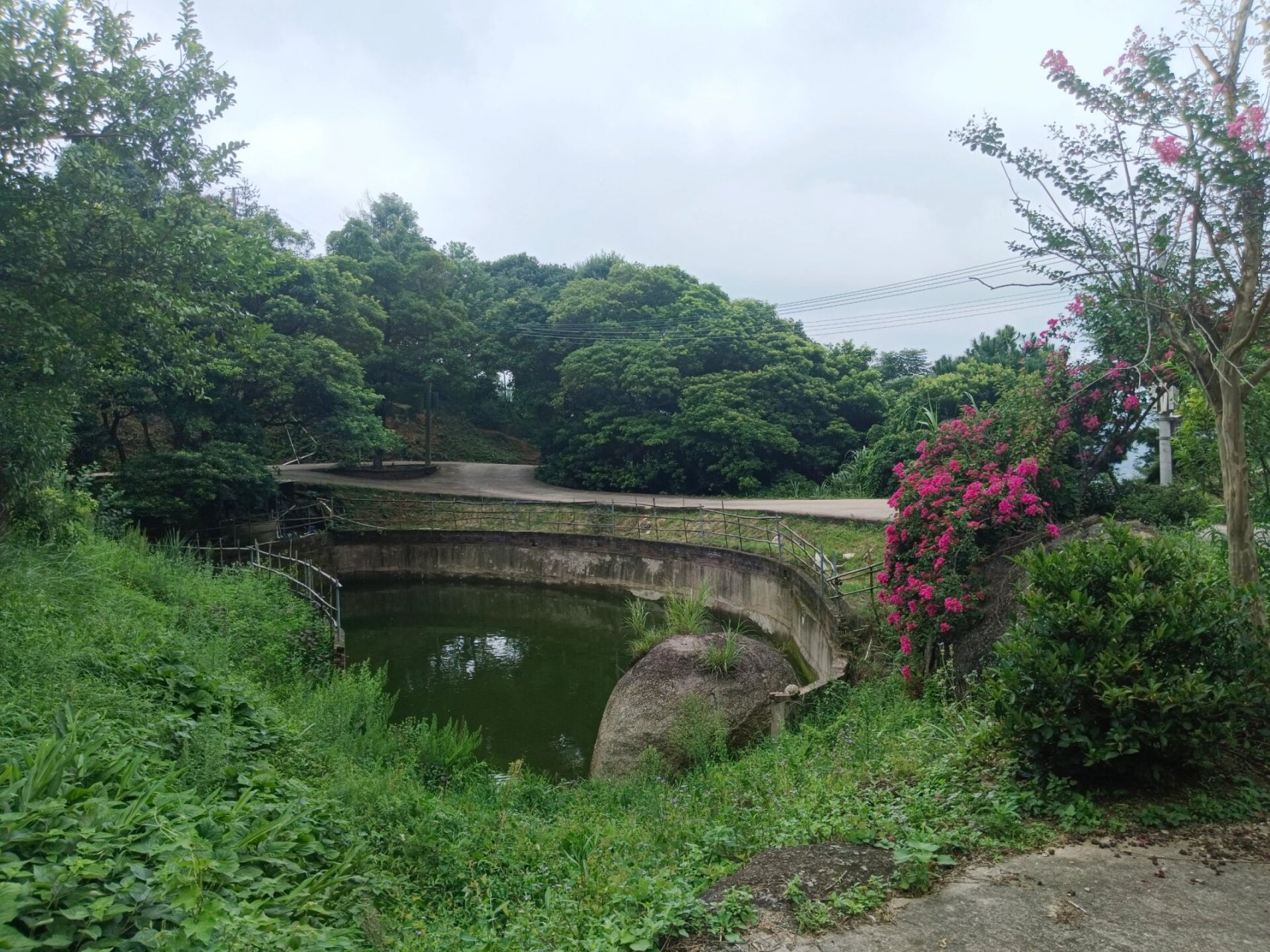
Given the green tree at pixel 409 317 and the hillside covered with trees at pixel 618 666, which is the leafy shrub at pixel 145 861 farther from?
the green tree at pixel 409 317

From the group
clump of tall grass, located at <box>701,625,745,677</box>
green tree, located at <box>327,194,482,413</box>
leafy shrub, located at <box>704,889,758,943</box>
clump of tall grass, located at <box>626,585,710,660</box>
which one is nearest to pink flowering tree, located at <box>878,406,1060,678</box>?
clump of tall grass, located at <box>701,625,745,677</box>

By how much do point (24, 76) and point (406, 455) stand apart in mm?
29279

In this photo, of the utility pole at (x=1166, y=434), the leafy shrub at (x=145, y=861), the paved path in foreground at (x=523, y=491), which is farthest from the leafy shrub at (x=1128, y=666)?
the paved path in foreground at (x=523, y=491)

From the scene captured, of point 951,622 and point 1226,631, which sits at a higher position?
point 1226,631

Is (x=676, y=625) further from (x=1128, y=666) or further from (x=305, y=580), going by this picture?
(x=305, y=580)

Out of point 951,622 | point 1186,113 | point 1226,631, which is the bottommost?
point 951,622

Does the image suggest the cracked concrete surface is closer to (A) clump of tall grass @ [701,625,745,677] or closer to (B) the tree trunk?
(B) the tree trunk

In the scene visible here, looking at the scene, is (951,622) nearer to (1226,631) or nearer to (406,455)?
(1226,631)

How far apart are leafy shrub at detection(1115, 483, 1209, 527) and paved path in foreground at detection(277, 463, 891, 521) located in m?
6.45

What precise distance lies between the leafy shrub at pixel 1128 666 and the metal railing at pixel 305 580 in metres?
9.46

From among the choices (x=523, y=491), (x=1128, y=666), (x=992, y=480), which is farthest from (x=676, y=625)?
(x=523, y=491)

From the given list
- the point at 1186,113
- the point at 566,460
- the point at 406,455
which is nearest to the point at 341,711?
the point at 1186,113

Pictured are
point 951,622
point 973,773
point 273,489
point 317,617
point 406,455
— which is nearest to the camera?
point 973,773

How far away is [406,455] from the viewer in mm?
34875
